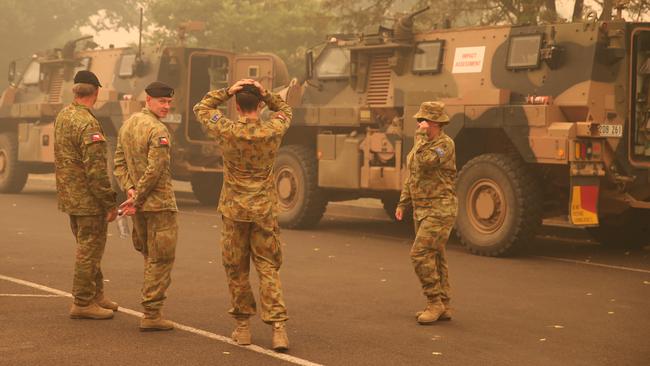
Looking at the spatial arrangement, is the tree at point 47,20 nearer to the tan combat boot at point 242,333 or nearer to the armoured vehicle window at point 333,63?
the armoured vehicle window at point 333,63

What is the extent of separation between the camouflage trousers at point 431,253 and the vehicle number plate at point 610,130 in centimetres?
403

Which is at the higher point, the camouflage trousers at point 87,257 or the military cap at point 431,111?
the military cap at point 431,111

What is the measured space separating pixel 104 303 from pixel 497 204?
18.3 feet

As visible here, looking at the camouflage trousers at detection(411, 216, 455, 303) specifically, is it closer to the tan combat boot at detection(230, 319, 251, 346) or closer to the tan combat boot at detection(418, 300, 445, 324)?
the tan combat boot at detection(418, 300, 445, 324)

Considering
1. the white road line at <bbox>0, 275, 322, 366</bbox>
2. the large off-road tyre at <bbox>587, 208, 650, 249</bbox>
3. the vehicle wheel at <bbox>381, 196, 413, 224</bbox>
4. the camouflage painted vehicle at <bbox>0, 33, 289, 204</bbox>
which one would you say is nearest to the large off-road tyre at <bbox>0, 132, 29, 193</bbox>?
the camouflage painted vehicle at <bbox>0, 33, 289, 204</bbox>

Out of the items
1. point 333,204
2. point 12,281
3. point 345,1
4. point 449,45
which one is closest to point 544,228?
point 449,45

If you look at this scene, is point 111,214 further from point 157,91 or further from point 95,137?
point 157,91

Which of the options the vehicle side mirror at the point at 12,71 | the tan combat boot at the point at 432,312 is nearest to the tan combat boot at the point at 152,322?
the tan combat boot at the point at 432,312

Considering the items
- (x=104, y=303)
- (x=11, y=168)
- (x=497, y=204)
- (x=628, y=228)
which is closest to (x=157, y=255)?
(x=104, y=303)

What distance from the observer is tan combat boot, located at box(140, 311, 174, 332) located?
7918 millimetres

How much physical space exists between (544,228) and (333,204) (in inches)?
173

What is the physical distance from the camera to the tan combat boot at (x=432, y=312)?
28.0ft

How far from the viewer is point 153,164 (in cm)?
796

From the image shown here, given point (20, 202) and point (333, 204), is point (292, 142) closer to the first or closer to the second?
point (333, 204)
